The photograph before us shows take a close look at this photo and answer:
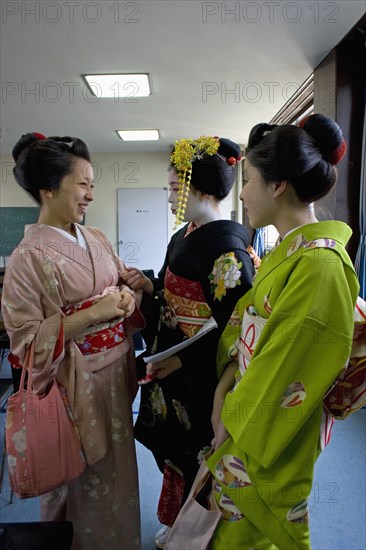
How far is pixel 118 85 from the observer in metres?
3.18

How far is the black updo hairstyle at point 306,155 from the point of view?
0.94 m

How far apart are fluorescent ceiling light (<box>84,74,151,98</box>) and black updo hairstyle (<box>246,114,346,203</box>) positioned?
238cm

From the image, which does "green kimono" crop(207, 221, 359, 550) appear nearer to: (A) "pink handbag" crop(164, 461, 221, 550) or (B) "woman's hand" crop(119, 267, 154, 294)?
(A) "pink handbag" crop(164, 461, 221, 550)

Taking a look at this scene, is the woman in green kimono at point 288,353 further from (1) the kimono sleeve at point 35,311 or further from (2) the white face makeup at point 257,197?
(1) the kimono sleeve at point 35,311

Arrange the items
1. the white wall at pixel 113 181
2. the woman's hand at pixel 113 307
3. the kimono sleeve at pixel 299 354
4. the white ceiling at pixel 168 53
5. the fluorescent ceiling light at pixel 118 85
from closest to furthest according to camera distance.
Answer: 1. the kimono sleeve at pixel 299 354
2. the woman's hand at pixel 113 307
3. the white ceiling at pixel 168 53
4. the fluorescent ceiling light at pixel 118 85
5. the white wall at pixel 113 181

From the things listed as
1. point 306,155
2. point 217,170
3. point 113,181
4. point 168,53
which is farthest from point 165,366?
point 113,181

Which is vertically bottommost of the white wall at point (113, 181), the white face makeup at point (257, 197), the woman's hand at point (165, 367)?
the woman's hand at point (165, 367)

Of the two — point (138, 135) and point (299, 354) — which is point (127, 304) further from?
point (138, 135)

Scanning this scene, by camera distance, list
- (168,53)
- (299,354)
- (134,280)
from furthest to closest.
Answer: (168,53) < (134,280) < (299,354)

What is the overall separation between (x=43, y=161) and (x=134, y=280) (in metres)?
0.48

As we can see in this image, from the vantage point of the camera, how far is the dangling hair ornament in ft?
4.06

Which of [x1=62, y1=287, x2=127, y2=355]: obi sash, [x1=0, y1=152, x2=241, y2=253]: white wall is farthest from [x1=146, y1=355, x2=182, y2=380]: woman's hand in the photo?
[x1=0, y1=152, x2=241, y2=253]: white wall

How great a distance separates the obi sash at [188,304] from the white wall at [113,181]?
493 centimetres

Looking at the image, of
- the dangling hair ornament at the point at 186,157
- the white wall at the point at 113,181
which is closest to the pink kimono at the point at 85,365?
the dangling hair ornament at the point at 186,157
